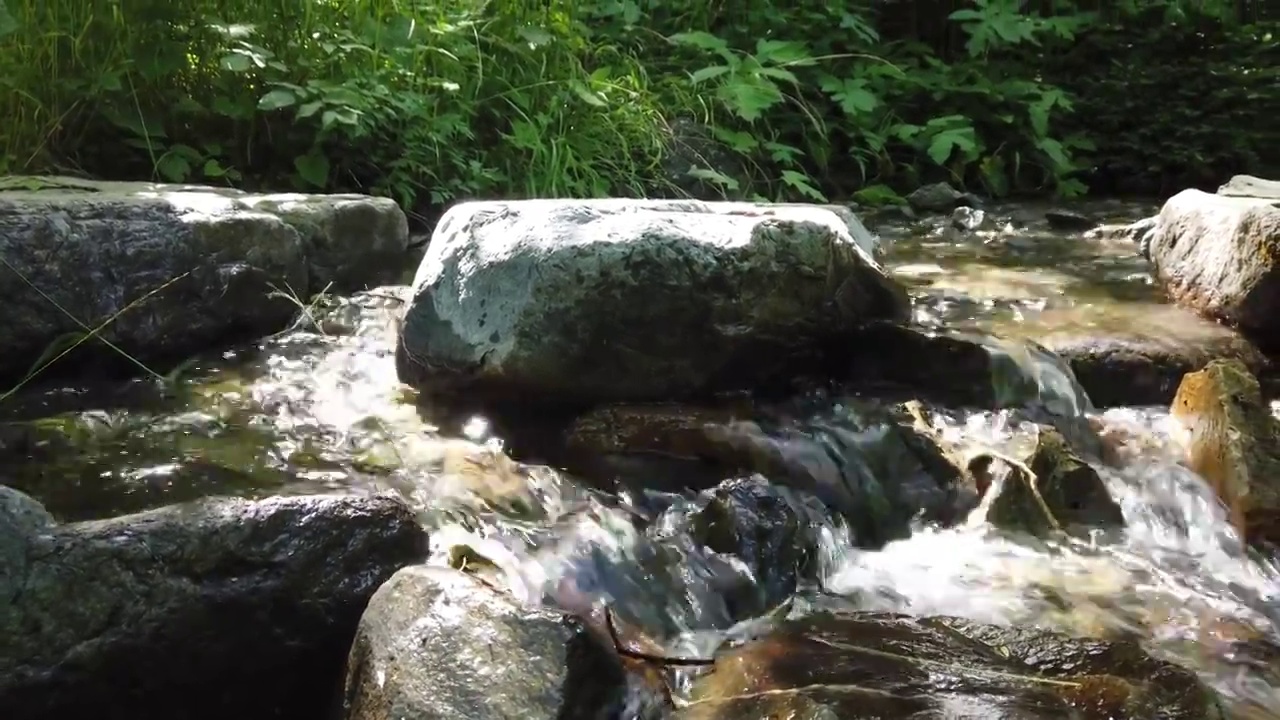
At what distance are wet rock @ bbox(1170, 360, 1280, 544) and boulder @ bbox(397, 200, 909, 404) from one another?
100 centimetres

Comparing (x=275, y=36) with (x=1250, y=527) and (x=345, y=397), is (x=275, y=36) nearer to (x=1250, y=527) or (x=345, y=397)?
(x=345, y=397)

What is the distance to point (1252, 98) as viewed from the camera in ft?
24.1

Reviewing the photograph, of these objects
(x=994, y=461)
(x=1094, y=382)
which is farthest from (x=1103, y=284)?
(x=994, y=461)

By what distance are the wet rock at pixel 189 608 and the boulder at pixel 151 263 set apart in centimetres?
131

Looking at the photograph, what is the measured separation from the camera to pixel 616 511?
2473 mm

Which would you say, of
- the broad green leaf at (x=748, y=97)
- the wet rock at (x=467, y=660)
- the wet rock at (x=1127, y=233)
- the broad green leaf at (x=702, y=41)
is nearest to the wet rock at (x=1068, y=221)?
the wet rock at (x=1127, y=233)

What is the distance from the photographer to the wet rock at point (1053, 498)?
2621mm

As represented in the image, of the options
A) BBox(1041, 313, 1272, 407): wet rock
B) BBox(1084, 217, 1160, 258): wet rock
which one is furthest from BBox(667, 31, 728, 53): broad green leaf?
BBox(1041, 313, 1272, 407): wet rock

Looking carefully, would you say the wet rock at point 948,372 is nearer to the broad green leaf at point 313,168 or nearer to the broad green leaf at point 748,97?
the broad green leaf at point 313,168

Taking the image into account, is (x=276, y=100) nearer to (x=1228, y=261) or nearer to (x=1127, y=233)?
(x=1228, y=261)

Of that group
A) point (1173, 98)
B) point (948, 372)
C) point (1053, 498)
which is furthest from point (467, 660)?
point (1173, 98)

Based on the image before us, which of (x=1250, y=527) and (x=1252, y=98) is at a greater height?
(x=1252, y=98)

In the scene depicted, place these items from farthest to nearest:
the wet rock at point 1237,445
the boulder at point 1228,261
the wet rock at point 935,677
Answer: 1. the boulder at point 1228,261
2. the wet rock at point 1237,445
3. the wet rock at point 935,677

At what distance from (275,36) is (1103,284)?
3468 millimetres
